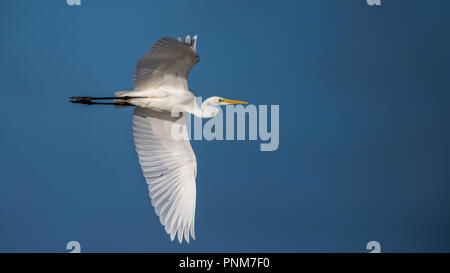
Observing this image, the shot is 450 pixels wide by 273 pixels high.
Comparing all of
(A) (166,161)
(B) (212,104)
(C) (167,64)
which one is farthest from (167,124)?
(C) (167,64)

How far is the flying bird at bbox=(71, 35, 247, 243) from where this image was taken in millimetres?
4195

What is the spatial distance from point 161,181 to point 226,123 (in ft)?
2.53

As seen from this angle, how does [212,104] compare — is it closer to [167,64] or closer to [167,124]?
[167,124]

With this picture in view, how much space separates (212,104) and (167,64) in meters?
0.62

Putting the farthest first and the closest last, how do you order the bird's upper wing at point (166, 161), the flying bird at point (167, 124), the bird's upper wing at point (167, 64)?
the bird's upper wing at point (166, 161)
the flying bird at point (167, 124)
the bird's upper wing at point (167, 64)

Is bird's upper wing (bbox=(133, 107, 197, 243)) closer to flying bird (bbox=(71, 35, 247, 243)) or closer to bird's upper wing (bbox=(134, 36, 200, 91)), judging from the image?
flying bird (bbox=(71, 35, 247, 243))

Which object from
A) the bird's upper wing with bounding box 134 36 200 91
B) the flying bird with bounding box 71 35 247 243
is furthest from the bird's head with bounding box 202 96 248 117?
the bird's upper wing with bounding box 134 36 200 91

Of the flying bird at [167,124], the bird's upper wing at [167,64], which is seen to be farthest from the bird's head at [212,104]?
the bird's upper wing at [167,64]

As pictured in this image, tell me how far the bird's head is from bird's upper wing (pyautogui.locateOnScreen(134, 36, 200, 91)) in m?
0.24

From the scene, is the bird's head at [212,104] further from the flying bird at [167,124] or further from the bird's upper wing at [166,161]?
the bird's upper wing at [166,161]

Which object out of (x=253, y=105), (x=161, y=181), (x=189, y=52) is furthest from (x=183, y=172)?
(x=189, y=52)

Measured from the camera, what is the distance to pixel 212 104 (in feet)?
15.0

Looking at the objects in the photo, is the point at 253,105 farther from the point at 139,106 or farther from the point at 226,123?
the point at 139,106

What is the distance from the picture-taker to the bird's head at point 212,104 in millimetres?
4520
